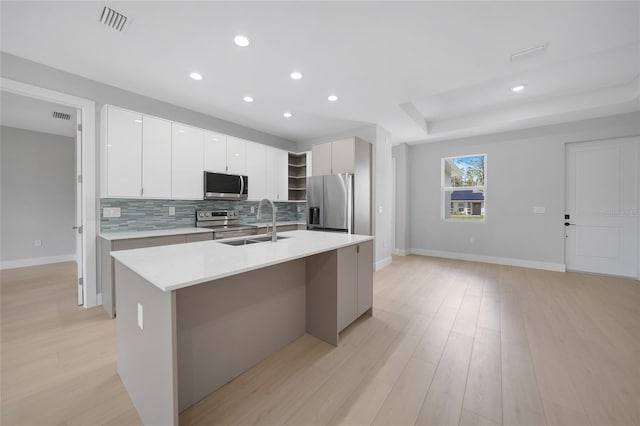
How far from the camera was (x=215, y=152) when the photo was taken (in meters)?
3.84

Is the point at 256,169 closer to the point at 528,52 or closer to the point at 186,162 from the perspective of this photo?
the point at 186,162

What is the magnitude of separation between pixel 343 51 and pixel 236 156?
8.32ft

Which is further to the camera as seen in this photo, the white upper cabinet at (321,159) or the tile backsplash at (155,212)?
the white upper cabinet at (321,159)

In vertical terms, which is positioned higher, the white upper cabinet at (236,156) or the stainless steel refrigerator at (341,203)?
the white upper cabinet at (236,156)

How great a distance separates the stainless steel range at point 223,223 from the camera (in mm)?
3643

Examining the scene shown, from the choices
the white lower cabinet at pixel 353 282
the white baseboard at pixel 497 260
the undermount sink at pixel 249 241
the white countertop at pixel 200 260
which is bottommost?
the white baseboard at pixel 497 260

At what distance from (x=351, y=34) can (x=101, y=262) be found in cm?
366

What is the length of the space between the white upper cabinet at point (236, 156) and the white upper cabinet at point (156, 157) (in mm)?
909

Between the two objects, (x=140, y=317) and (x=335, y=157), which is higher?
(x=335, y=157)

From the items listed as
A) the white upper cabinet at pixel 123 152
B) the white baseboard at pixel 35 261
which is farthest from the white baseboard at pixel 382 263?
the white baseboard at pixel 35 261

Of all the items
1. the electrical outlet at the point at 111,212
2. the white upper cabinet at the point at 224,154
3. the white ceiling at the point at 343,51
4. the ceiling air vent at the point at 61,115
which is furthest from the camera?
the ceiling air vent at the point at 61,115

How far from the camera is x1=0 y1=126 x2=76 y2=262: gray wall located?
4.38 metres

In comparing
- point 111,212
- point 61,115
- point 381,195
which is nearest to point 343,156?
point 381,195

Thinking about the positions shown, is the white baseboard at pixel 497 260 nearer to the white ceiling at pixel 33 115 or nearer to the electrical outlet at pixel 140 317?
the electrical outlet at pixel 140 317
